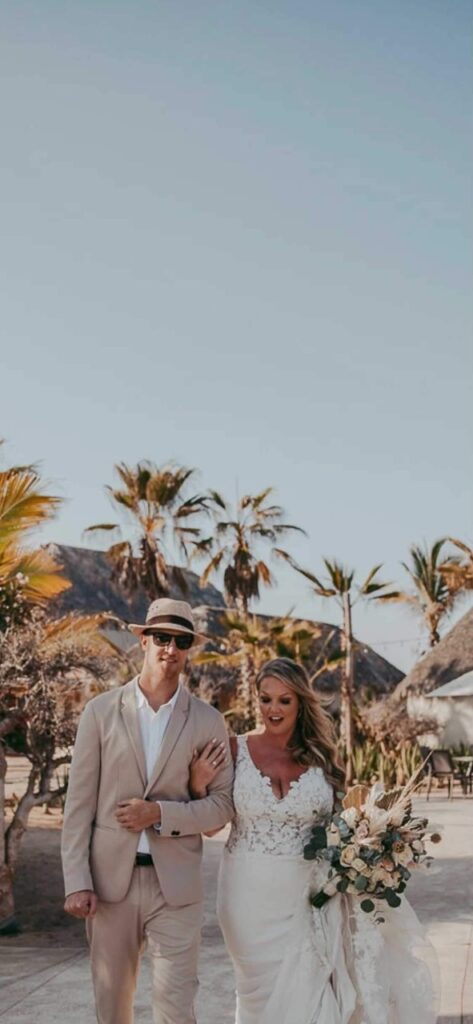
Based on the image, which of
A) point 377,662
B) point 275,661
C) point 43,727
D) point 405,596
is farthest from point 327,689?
point 275,661

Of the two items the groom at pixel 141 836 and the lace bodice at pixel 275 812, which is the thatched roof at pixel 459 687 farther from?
the groom at pixel 141 836

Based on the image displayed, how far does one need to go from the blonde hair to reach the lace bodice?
91 millimetres

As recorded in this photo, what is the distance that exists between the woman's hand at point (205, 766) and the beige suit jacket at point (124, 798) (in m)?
0.04

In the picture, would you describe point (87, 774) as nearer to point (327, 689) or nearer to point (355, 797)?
point (355, 797)

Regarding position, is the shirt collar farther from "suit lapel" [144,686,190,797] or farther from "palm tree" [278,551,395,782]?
"palm tree" [278,551,395,782]

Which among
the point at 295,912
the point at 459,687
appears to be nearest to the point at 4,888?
the point at 295,912

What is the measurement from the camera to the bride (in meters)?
4.68

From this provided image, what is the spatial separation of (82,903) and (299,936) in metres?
1.07

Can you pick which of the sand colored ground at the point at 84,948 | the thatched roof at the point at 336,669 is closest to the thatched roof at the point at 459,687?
the sand colored ground at the point at 84,948

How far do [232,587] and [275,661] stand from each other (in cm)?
2319

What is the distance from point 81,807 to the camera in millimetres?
4375

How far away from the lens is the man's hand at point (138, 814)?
4258 mm

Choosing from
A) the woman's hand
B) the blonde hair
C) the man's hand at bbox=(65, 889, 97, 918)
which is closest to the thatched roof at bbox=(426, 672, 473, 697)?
the blonde hair

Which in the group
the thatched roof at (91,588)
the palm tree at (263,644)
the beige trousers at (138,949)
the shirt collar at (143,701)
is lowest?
the beige trousers at (138,949)
